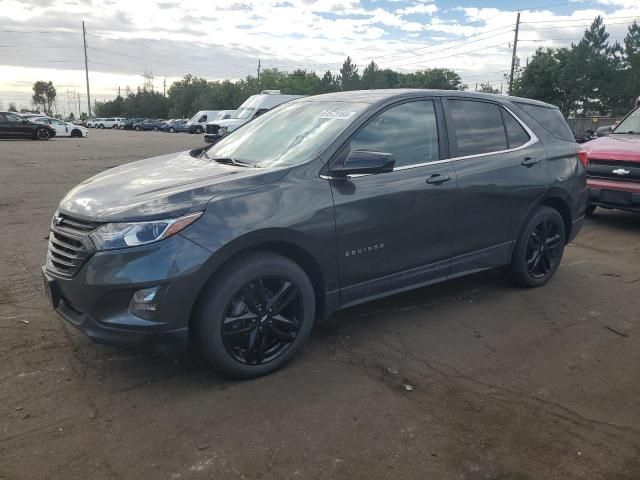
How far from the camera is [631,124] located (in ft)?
29.9

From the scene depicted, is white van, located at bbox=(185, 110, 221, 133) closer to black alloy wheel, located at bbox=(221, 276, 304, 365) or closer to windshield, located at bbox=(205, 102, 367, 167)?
windshield, located at bbox=(205, 102, 367, 167)

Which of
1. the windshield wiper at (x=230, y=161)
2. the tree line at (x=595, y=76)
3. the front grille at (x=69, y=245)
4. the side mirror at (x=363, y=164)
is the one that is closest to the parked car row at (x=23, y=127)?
the windshield wiper at (x=230, y=161)

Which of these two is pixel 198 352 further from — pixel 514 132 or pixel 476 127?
pixel 514 132

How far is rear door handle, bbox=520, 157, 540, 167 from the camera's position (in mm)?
4883

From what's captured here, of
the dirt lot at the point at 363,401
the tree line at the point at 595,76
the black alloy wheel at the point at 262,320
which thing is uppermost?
the tree line at the point at 595,76

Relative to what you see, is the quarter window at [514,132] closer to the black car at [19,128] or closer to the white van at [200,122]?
the black car at [19,128]

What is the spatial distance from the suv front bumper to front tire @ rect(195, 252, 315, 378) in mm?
149

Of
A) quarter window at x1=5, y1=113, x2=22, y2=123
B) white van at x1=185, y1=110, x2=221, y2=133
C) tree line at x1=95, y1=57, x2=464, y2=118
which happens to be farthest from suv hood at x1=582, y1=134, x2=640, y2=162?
tree line at x1=95, y1=57, x2=464, y2=118

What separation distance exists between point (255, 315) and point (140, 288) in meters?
0.72

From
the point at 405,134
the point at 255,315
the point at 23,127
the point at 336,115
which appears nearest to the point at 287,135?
the point at 336,115

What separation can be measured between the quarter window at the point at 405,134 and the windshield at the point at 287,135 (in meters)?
0.17

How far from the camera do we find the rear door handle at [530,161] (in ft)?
16.0

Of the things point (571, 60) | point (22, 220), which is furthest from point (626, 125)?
point (571, 60)

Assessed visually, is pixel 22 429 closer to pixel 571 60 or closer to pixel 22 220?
pixel 22 220
